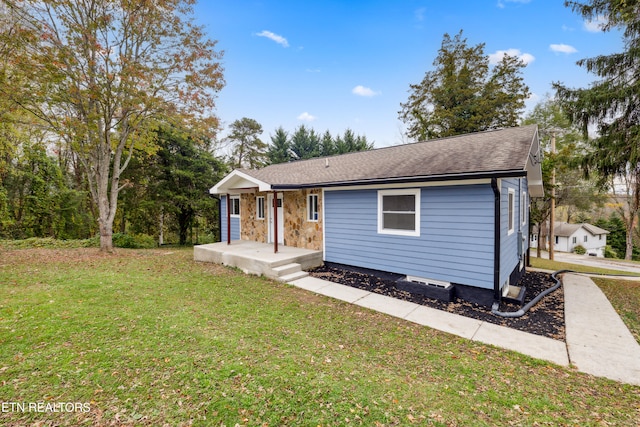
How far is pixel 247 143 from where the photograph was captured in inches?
922

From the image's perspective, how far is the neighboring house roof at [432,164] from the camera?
5.46 metres

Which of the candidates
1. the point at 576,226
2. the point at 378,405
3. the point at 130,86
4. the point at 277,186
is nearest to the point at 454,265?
the point at 378,405

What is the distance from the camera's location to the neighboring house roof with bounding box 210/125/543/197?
5457 millimetres

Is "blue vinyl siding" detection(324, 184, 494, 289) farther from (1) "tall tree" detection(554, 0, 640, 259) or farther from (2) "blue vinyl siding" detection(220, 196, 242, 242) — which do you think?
(2) "blue vinyl siding" detection(220, 196, 242, 242)

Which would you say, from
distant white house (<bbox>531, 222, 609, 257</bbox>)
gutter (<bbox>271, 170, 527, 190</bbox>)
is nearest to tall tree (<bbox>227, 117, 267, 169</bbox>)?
gutter (<bbox>271, 170, 527, 190</bbox>)

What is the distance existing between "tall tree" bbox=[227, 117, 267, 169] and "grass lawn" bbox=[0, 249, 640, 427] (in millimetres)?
19659

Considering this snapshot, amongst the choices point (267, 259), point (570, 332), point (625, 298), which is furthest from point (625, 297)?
point (267, 259)

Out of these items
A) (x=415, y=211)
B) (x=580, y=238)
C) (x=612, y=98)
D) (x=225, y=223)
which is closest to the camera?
(x=415, y=211)

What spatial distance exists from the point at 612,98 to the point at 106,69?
15.7 meters

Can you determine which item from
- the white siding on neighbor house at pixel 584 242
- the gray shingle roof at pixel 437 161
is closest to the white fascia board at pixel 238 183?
the gray shingle roof at pixel 437 161

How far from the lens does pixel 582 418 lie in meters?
2.52

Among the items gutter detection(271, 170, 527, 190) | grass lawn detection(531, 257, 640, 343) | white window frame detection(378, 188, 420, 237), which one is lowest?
grass lawn detection(531, 257, 640, 343)

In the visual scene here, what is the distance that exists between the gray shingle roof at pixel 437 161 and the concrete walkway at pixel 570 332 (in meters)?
2.89

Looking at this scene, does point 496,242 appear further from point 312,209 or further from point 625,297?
point 312,209
